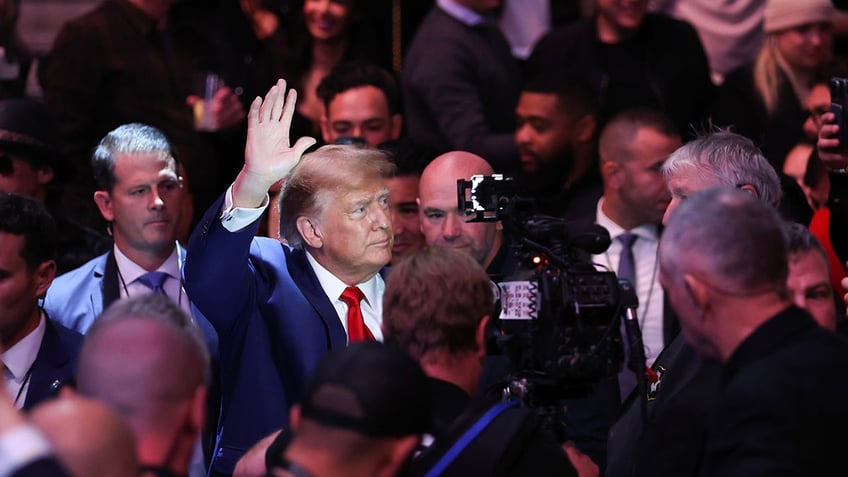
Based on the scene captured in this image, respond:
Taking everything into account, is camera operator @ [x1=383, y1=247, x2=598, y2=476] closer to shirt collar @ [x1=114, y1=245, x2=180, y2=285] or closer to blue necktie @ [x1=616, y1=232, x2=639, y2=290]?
shirt collar @ [x1=114, y1=245, x2=180, y2=285]

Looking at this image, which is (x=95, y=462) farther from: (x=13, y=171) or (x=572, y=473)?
(x=13, y=171)

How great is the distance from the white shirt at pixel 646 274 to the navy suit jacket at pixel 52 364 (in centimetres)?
216

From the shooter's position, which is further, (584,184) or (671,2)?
(671,2)

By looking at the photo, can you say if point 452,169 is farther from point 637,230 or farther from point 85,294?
point 85,294

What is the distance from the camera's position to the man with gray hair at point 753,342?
10.2 feet

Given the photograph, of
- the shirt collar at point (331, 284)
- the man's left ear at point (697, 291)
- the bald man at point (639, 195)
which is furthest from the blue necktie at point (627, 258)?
the man's left ear at point (697, 291)

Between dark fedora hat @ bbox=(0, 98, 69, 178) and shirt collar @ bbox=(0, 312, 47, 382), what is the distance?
4.55 ft

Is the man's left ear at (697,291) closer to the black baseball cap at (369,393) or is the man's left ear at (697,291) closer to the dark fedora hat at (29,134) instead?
the black baseball cap at (369,393)

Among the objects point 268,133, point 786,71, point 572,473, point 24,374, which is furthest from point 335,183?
point 786,71

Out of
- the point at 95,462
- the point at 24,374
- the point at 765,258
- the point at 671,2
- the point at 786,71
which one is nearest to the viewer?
the point at 95,462

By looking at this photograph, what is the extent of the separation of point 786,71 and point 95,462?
522 centimetres

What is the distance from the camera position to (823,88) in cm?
643

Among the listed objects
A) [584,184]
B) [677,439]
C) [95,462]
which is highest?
[95,462]

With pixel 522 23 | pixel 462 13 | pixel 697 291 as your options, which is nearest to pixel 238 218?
pixel 697 291
